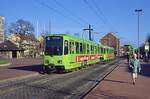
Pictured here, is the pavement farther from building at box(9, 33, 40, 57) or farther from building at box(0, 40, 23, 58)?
building at box(9, 33, 40, 57)

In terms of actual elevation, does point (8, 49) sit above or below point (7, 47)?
below

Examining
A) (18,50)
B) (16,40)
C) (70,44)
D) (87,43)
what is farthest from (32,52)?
(70,44)

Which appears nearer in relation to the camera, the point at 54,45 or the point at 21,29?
the point at 54,45

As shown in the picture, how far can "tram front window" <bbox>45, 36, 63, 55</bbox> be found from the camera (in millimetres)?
33500

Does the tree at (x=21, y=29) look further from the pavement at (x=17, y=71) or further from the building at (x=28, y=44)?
the pavement at (x=17, y=71)

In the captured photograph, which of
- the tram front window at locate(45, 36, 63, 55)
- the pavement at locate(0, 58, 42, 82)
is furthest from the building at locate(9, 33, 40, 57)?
the tram front window at locate(45, 36, 63, 55)

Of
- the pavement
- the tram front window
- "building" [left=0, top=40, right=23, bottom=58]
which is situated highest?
"building" [left=0, top=40, right=23, bottom=58]

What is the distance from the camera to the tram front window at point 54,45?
33.5m

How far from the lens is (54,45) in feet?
111

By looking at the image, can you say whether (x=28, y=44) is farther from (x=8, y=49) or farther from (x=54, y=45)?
(x=54, y=45)

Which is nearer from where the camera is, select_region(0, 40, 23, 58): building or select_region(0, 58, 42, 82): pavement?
select_region(0, 58, 42, 82): pavement

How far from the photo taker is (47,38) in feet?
111

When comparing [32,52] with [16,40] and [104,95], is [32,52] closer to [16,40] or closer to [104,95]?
[16,40]

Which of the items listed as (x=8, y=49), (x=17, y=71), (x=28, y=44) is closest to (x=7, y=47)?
(x=8, y=49)
